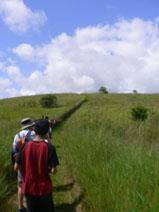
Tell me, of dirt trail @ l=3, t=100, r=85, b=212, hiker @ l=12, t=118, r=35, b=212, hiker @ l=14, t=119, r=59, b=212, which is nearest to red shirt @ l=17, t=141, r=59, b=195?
hiker @ l=14, t=119, r=59, b=212

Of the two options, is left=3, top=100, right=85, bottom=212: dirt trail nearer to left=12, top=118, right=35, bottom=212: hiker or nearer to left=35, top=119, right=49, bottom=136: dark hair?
left=12, top=118, right=35, bottom=212: hiker

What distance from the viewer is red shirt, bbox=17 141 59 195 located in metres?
2.73

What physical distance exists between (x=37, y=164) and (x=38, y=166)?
31 millimetres

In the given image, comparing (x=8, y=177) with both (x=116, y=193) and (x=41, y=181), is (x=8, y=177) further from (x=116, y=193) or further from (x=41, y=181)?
(x=116, y=193)

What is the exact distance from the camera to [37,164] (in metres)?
2.76

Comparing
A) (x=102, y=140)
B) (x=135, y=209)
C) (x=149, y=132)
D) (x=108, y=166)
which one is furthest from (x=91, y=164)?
(x=149, y=132)

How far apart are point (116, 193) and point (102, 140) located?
2.07 m

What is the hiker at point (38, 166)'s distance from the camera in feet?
8.97

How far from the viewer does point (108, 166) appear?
3402 millimetres

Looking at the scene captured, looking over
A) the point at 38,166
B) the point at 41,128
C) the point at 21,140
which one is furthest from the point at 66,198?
the point at 41,128

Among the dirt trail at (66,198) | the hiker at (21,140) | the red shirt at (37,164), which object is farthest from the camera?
the dirt trail at (66,198)

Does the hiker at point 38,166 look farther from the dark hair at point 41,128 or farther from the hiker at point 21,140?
the hiker at point 21,140

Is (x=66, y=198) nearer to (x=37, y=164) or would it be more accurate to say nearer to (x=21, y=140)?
(x=21, y=140)

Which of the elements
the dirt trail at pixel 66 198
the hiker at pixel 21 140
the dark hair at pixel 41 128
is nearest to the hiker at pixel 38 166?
the dark hair at pixel 41 128
